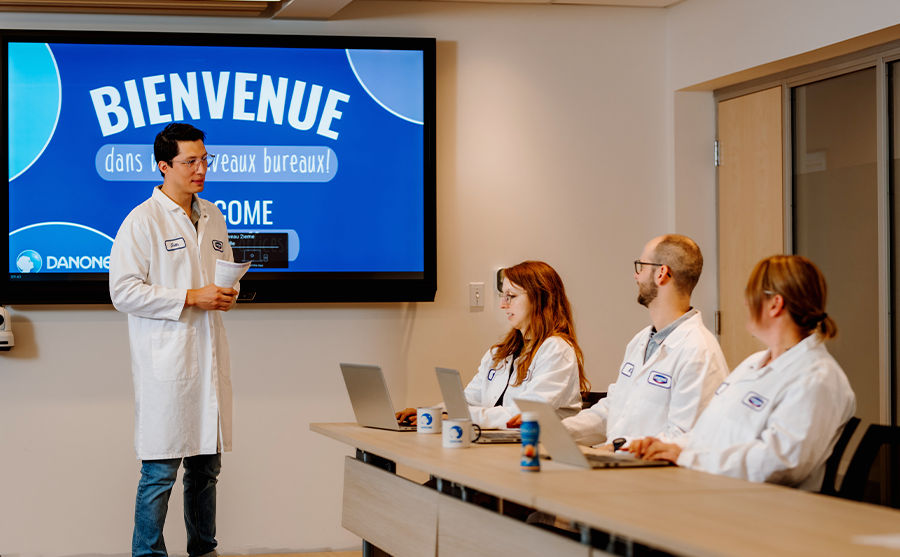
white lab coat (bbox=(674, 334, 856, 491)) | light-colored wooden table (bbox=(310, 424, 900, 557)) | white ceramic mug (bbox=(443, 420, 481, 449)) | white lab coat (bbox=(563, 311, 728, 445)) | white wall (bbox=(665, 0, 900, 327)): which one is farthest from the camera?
white wall (bbox=(665, 0, 900, 327))

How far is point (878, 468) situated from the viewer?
2.36 m

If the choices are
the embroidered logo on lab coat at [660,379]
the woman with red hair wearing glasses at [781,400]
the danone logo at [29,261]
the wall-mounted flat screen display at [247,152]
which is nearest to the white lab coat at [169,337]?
the wall-mounted flat screen display at [247,152]

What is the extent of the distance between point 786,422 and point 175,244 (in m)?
2.30

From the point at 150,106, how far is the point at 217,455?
1810 mm

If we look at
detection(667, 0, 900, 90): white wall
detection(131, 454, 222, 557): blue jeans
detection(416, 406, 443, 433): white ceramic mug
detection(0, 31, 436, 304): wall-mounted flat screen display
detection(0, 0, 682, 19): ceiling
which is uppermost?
detection(0, 0, 682, 19): ceiling

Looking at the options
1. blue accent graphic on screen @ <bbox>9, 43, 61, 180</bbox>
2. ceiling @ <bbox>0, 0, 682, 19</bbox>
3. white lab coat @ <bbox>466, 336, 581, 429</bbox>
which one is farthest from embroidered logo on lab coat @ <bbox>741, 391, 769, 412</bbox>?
blue accent graphic on screen @ <bbox>9, 43, 61, 180</bbox>

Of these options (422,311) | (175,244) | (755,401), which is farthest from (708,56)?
(755,401)

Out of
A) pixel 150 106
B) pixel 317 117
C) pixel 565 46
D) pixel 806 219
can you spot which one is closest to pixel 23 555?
pixel 150 106

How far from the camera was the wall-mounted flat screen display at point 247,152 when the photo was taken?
14.9 ft

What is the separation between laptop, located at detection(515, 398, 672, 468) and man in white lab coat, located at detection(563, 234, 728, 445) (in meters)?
0.48

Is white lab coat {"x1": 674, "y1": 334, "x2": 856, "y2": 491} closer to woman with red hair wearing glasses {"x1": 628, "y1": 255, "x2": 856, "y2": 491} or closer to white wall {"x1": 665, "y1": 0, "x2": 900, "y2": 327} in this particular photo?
woman with red hair wearing glasses {"x1": 628, "y1": 255, "x2": 856, "y2": 491}

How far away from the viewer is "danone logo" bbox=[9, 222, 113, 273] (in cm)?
452

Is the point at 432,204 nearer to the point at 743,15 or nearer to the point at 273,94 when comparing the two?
the point at 273,94

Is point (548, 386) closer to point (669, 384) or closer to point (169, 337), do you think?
point (669, 384)
